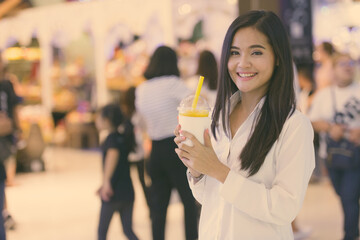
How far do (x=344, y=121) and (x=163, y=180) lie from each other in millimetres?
1550

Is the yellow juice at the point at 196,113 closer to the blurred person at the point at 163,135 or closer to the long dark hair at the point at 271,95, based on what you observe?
the long dark hair at the point at 271,95

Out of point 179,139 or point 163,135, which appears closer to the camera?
point 179,139

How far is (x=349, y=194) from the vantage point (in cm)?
389

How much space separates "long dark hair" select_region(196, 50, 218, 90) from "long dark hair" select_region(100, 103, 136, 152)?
90cm

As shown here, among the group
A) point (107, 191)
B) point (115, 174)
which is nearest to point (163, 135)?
point (115, 174)

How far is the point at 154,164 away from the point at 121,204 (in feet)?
1.33

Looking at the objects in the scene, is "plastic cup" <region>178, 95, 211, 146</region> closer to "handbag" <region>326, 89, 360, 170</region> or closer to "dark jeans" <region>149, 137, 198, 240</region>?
"dark jeans" <region>149, 137, 198, 240</region>

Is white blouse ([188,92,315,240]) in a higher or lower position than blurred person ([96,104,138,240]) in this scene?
higher

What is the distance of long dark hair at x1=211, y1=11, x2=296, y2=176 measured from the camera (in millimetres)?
1547

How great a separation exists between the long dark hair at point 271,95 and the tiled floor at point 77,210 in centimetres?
303

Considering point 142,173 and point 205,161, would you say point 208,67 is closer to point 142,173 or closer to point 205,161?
point 142,173

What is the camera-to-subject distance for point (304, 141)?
1.51m

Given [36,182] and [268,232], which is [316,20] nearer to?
[36,182]

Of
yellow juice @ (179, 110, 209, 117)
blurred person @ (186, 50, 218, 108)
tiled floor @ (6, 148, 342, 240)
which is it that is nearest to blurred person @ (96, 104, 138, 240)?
blurred person @ (186, 50, 218, 108)
